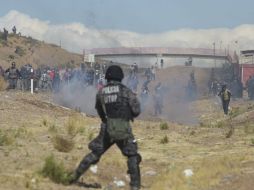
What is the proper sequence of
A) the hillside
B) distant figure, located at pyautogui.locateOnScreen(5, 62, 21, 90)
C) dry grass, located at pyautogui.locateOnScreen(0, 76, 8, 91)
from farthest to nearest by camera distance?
the hillside
distant figure, located at pyautogui.locateOnScreen(5, 62, 21, 90)
dry grass, located at pyautogui.locateOnScreen(0, 76, 8, 91)

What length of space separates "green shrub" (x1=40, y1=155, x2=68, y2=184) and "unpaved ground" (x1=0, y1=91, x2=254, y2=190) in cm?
13

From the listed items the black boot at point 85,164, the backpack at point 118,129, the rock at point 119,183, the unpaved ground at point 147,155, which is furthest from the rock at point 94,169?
the backpack at point 118,129

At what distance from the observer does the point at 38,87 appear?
39406 mm

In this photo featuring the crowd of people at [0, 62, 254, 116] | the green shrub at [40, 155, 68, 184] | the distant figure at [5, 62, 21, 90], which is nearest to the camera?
the green shrub at [40, 155, 68, 184]

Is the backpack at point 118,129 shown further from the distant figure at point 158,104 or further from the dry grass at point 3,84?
the dry grass at point 3,84

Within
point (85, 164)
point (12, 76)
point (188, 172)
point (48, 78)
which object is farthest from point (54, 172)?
point (48, 78)

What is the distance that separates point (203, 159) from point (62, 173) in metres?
4.43

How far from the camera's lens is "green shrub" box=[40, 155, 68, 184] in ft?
33.2

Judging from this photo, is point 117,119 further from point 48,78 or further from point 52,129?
point 48,78

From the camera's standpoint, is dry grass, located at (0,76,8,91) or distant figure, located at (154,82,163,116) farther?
distant figure, located at (154,82,163,116)

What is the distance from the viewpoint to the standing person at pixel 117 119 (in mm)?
9875

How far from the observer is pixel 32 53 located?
3314 inches

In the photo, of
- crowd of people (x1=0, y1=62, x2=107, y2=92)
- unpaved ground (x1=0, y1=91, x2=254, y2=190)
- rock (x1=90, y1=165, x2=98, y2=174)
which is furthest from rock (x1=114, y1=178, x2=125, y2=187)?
crowd of people (x1=0, y1=62, x2=107, y2=92)

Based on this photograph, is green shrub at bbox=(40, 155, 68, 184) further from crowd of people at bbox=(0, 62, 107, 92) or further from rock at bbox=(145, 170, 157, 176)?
crowd of people at bbox=(0, 62, 107, 92)
